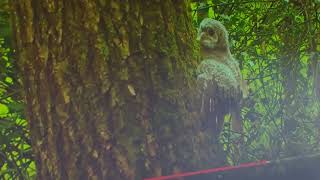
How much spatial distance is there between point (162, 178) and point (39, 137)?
302mm

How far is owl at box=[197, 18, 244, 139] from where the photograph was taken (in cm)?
119

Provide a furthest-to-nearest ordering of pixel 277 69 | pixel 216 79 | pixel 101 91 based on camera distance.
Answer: pixel 277 69
pixel 216 79
pixel 101 91

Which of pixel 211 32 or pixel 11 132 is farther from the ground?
pixel 211 32

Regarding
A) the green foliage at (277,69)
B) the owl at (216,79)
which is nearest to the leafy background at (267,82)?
the green foliage at (277,69)

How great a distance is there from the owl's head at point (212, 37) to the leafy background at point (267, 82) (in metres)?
0.28

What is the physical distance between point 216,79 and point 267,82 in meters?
0.58

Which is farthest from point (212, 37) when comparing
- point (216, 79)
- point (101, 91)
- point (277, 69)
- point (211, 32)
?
point (277, 69)

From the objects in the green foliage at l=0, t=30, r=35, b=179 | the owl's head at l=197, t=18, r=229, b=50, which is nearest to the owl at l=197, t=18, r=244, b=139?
the owl's head at l=197, t=18, r=229, b=50

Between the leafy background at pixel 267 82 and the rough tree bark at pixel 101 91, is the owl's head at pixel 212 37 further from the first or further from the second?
the leafy background at pixel 267 82

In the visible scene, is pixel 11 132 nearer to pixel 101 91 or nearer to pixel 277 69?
pixel 101 91

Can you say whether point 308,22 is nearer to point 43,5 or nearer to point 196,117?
point 196,117

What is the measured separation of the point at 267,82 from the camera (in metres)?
1.72

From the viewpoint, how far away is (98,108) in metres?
1.08

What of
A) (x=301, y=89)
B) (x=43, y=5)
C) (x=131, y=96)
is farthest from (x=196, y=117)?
(x=301, y=89)
